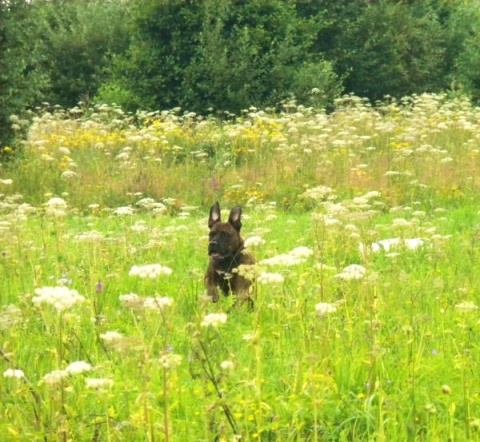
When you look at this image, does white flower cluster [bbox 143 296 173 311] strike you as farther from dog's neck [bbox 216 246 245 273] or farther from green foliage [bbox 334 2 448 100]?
green foliage [bbox 334 2 448 100]

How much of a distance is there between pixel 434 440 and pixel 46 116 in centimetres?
1601

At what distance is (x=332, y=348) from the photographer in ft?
16.1

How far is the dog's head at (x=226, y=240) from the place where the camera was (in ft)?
22.1

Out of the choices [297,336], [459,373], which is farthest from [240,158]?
[459,373]

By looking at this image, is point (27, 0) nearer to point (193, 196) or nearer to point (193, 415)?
point (193, 196)

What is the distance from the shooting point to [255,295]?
573cm

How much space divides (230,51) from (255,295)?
59.1ft

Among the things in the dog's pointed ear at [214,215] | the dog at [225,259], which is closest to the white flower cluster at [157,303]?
the dog at [225,259]

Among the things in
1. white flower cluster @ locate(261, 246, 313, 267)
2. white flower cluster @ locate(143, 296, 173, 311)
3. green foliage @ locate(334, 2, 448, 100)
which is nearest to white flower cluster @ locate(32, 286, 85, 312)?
white flower cluster @ locate(143, 296, 173, 311)

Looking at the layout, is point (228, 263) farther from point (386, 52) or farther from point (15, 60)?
point (386, 52)

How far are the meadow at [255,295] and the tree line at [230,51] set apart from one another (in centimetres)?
213

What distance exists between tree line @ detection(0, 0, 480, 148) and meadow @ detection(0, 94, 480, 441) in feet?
6.98

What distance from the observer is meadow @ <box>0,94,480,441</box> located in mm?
3527

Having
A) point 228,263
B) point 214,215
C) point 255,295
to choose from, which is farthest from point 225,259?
point 255,295
